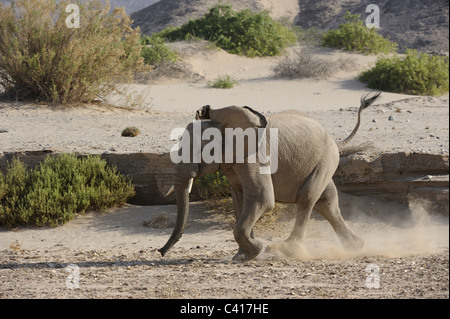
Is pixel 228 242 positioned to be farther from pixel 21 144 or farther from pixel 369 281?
pixel 21 144

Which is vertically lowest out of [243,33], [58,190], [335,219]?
[335,219]

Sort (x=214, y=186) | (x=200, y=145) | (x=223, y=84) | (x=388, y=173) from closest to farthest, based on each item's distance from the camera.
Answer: (x=200, y=145)
(x=388, y=173)
(x=214, y=186)
(x=223, y=84)

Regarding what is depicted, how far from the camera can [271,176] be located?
23.4 ft

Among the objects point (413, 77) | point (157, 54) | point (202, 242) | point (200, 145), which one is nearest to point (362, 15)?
point (413, 77)

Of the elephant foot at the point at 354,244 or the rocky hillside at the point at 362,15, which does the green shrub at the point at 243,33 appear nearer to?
the rocky hillside at the point at 362,15

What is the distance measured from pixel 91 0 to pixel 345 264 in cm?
1001

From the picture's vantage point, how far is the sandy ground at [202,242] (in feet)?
19.4

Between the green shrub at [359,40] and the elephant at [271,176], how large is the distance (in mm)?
14029

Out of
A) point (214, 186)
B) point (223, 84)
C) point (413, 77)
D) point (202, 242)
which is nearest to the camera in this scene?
point (202, 242)

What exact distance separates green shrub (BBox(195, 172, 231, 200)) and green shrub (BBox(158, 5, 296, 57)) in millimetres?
12199

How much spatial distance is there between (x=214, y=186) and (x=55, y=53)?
5982 millimetres

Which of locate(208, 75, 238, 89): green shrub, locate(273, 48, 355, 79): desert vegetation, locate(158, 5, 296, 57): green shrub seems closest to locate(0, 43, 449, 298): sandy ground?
locate(208, 75, 238, 89): green shrub

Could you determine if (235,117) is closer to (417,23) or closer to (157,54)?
(157,54)

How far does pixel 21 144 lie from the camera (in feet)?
35.2
